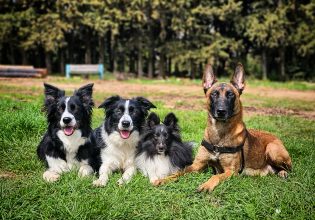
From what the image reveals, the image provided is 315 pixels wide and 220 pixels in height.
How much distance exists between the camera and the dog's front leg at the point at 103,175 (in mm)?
5361

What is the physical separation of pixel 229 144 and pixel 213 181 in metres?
0.68

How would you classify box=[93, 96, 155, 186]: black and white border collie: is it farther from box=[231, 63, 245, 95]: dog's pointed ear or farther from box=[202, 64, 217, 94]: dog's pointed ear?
box=[231, 63, 245, 95]: dog's pointed ear

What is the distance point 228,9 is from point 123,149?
95.2 feet

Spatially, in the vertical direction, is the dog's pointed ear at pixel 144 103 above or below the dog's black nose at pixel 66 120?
above

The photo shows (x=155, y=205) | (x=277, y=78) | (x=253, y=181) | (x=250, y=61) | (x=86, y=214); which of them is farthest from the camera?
(x=250, y=61)

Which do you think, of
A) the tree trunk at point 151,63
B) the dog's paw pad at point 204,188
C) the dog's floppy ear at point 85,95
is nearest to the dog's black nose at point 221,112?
the dog's paw pad at point 204,188

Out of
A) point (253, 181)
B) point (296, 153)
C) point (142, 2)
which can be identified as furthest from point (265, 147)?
point (142, 2)

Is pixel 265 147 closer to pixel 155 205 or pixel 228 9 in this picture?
pixel 155 205

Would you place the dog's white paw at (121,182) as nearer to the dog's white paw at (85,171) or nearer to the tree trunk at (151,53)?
the dog's white paw at (85,171)

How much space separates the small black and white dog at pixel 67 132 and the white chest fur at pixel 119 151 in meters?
0.26

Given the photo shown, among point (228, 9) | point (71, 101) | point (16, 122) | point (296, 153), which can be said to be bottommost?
point (296, 153)

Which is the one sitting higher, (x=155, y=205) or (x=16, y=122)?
(x=16, y=122)

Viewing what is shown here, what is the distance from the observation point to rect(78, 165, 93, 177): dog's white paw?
5688mm

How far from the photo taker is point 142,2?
32.2 m
